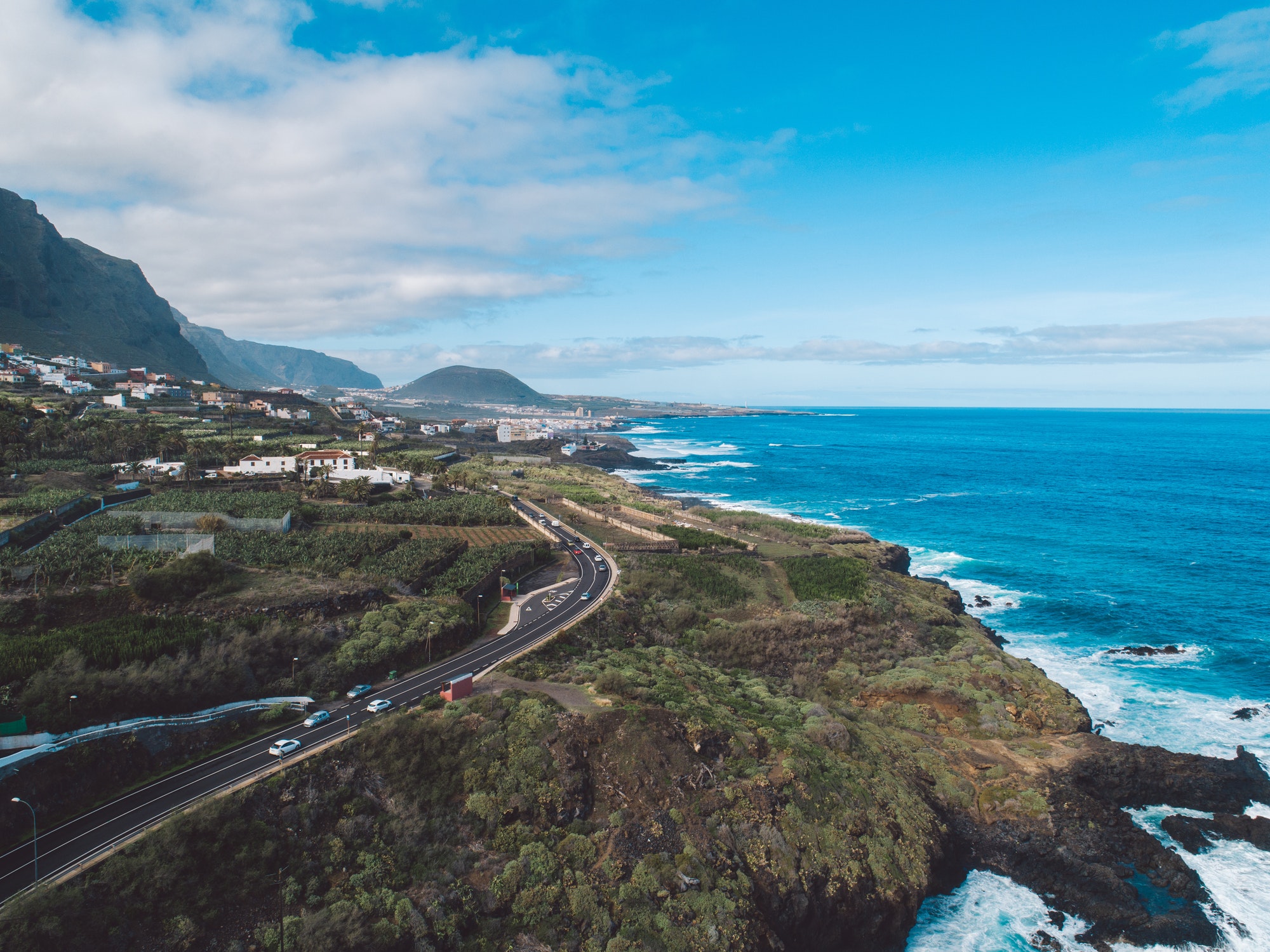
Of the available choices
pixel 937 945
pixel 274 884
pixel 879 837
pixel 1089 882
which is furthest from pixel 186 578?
pixel 1089 882

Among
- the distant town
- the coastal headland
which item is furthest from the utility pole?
the distant town

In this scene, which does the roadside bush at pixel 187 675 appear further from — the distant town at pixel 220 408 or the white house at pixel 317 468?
the distant town at pixel 220 408

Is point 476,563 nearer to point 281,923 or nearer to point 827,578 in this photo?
point 827,578

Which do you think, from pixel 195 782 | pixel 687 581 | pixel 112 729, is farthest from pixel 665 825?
pixel 687 581

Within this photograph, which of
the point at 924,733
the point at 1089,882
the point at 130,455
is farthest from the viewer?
the point at 130,455

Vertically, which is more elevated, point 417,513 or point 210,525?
point 210,525

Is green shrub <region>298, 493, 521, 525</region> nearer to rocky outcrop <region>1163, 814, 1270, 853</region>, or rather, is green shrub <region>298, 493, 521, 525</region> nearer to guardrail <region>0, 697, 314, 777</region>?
guardrail <region>0, 697, 314, 777</region>

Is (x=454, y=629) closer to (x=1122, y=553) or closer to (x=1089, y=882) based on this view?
(x=1089, y=882)
